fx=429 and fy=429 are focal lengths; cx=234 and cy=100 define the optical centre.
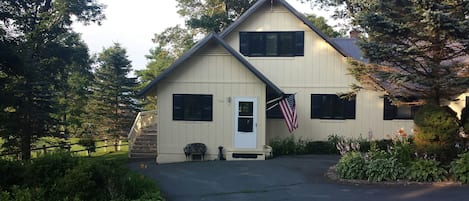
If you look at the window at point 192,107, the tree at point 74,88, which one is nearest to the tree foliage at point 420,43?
the window at point 192,107

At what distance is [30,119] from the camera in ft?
58.7

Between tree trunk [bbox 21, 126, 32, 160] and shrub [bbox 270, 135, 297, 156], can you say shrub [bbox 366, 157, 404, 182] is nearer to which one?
shrub [bbox 270, 135, 297, 156]

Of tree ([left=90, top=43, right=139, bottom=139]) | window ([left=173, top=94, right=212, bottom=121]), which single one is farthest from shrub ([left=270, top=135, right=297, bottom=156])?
tree ([left=90, top=43, right=139, bottom=139])

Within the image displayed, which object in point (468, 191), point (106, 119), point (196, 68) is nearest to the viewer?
point (468, 191)

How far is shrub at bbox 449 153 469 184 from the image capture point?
11.1 metres

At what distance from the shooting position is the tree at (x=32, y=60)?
15.3 metres

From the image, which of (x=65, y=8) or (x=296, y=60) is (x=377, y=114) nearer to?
(x=296, y=60)

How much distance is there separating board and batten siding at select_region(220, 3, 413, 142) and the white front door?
8.64ft

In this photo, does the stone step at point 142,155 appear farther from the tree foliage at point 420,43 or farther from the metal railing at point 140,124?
the tree foliage at point 420,43

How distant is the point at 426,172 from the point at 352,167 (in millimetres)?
1911

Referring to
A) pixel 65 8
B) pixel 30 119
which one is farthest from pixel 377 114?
pixel 65 8

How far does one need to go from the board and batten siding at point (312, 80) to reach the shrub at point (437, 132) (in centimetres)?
703

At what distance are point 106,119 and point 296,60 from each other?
18196 millimetres

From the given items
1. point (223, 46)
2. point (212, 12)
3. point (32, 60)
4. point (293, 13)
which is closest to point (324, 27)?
point (212, 12)
